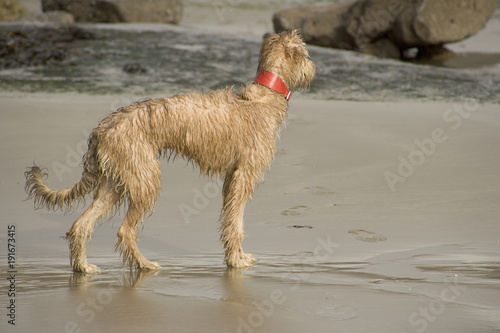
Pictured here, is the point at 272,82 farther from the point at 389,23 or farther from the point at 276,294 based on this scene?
the point at 389,23

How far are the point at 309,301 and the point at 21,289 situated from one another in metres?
2.09

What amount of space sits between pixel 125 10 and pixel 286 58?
552 inches

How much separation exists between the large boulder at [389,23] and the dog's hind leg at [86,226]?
1284 cm

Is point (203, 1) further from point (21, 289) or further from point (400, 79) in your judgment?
point (21, 289)

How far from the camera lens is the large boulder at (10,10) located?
20.2m

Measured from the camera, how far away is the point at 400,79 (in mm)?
13906

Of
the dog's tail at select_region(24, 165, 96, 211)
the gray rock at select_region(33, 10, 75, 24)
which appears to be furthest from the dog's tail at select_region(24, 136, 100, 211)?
the gray rock at select_region(33, 10, 75, 24)

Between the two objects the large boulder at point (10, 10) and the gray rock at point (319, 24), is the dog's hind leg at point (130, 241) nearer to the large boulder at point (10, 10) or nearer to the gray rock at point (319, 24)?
the gray rock at point (319, 24)

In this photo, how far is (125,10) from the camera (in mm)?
19375

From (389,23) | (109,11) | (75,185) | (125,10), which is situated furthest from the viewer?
(109,11)

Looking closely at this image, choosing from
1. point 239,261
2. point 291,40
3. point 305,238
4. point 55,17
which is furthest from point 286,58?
point 55,17

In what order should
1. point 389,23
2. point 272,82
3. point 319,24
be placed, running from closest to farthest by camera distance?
point 272,82 → point 389,23 → point 319,24

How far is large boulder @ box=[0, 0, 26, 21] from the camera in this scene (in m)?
20.2

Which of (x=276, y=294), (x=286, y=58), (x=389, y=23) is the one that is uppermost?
(x=286, y=58)
